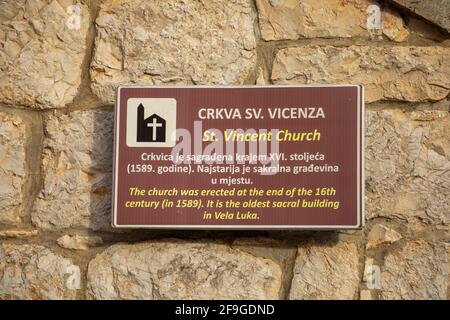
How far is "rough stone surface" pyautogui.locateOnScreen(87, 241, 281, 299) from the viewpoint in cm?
212

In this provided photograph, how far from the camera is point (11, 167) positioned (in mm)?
2230

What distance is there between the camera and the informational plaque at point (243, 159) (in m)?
2.05

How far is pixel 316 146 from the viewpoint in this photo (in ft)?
6.78

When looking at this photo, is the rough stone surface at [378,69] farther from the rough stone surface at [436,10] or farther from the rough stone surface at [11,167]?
the rough stone surface at [11,167]

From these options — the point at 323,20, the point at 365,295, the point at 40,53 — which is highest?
the point at 323,20

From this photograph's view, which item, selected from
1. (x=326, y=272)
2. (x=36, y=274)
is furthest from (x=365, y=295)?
(x=36, y=274)

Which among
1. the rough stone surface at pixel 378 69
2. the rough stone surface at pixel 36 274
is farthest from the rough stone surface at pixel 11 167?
the rough stone surface at pixel 378 69

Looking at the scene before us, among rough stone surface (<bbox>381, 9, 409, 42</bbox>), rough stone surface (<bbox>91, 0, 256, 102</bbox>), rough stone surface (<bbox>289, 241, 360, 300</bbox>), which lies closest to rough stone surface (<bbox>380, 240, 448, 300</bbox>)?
rough stone surface (<bbox>289, 241, 360, 300</bbox>)

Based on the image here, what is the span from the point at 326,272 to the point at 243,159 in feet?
1.59

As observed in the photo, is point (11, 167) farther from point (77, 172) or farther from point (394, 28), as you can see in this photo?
point (394, 28)

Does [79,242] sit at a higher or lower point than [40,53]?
lower

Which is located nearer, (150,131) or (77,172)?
(150,131)

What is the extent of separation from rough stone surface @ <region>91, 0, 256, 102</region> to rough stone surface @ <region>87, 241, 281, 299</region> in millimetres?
585

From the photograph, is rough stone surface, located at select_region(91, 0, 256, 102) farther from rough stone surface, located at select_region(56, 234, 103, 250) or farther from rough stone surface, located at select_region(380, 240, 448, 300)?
rough stone surface, located at select_region(380, 240, 448, 300)
